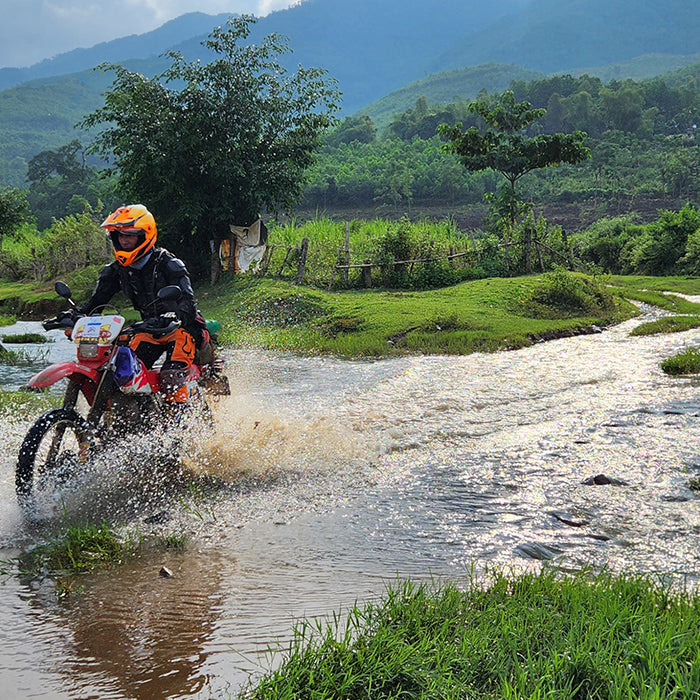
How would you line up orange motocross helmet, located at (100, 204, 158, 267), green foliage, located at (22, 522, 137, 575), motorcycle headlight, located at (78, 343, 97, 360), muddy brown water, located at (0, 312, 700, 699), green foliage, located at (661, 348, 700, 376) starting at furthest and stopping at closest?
green foliage, located at (661, 348, 700, 376) < orange motocross helmet, located at (100, 204, 158, 267) < motorcycle headlight, located at (78, 343, 97, 360) < green foliage, located at (22, 522, 137, 575) < muddy brown water, located at (0, 312, 700, 699)

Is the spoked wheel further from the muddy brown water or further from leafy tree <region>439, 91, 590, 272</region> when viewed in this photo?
leafy tree <region>439, 91, 590, 272</region>

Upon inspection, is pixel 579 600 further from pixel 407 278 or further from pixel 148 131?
pixel 148 131

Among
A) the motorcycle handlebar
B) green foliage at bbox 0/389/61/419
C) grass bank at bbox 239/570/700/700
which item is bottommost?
grass bank at bbox 239/570/700/700

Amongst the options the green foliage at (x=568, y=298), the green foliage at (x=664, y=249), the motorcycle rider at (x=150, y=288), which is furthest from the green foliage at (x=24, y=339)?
the green foliage at (x=664, y=249)

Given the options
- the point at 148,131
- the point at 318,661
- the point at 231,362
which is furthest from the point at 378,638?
the point at 148,131

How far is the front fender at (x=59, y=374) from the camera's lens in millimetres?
4910

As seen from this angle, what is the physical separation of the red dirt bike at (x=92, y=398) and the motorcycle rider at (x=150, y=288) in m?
0.15

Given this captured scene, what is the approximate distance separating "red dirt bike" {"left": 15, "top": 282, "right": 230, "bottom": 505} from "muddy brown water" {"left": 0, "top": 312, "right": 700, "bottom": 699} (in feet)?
0.69

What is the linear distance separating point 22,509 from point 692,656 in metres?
4.24

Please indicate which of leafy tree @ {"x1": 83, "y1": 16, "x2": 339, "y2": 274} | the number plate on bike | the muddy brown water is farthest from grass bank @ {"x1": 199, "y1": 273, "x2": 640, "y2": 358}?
the number plate on bike

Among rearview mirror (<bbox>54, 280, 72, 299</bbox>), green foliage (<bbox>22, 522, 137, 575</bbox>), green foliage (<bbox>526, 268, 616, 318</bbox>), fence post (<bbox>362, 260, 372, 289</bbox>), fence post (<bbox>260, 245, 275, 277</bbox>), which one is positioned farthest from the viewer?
fence post (<bbox>260, 245, 275, 277</bbox>)

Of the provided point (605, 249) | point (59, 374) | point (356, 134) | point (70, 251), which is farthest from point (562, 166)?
point (59, 374)

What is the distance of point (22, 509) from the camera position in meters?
4.96

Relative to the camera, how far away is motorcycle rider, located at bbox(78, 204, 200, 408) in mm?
5574
